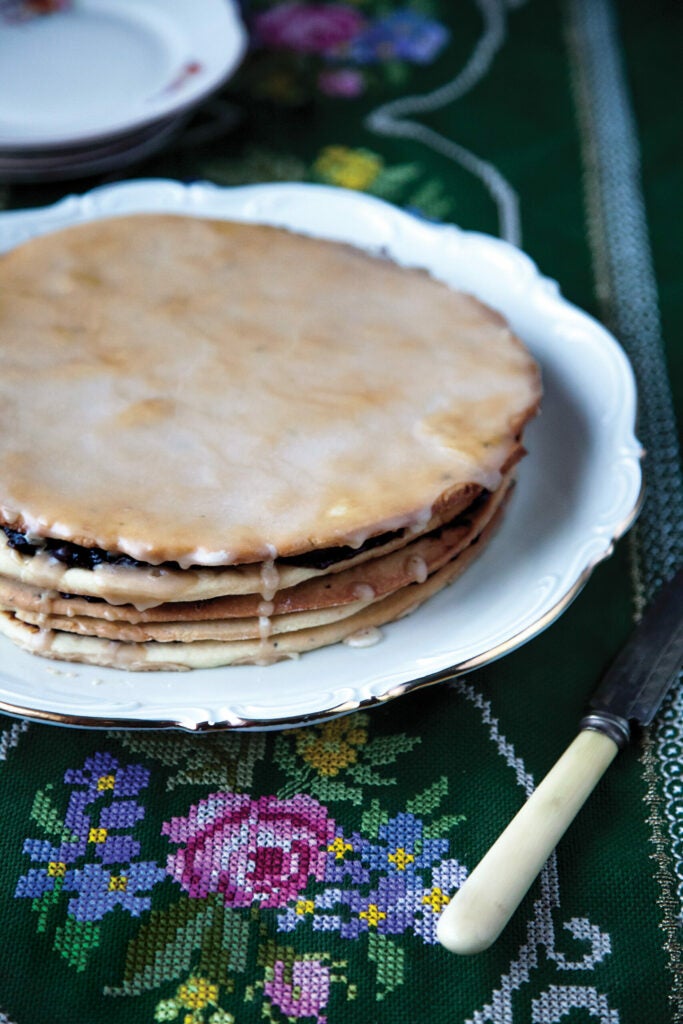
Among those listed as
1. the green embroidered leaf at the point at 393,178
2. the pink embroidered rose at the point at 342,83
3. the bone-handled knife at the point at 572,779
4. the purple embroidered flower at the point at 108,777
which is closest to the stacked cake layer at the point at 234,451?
the purple embroidered flower at the point at 108,777

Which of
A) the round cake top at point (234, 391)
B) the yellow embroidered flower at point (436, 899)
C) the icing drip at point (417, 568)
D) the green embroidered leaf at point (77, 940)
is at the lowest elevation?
the green embroidered leaf at point (77, 940)

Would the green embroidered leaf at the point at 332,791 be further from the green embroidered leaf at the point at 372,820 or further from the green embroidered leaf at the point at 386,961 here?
the green embroidered leaf at the point at 386,961

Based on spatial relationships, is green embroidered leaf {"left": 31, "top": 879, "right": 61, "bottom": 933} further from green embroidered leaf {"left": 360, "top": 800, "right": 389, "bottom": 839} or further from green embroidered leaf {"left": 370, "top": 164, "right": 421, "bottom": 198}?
green embroidered leaf {"left": 370, "top": 164, "right": 421, "bottom": 198}

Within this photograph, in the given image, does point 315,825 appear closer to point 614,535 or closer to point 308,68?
point 614,535

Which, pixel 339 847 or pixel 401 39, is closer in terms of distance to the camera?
pixel 339 847

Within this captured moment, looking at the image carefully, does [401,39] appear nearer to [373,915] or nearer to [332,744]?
[332,744]

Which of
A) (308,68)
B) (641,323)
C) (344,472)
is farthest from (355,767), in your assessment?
(308,68)

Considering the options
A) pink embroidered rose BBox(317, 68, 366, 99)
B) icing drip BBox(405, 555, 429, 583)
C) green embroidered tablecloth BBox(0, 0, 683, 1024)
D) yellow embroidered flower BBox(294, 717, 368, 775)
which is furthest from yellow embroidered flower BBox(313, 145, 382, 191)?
yellow embroidered flower BBox(294, 717, 368, 775)

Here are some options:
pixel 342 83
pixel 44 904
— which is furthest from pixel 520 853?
pixel 342 83
